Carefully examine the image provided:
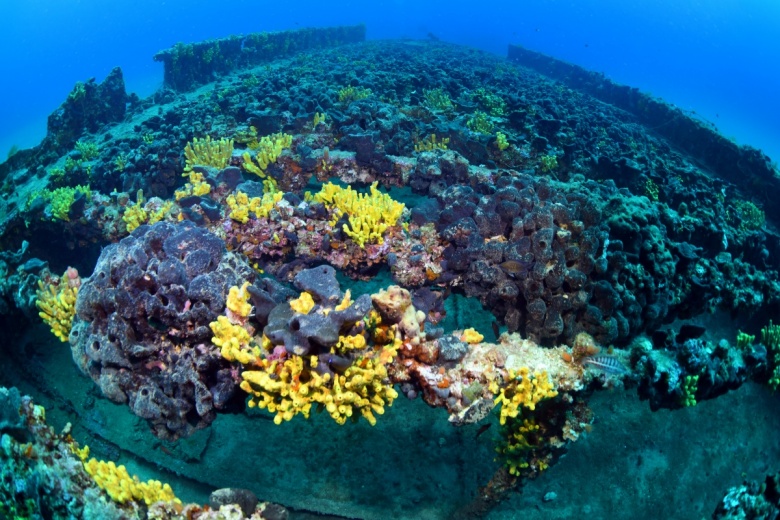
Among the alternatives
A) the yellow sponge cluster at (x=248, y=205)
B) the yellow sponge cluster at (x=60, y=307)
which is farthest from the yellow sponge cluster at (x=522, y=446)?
the yellow sponge cluster at (x=60, y=307)

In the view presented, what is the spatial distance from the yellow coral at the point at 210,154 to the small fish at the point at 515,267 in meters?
6.47

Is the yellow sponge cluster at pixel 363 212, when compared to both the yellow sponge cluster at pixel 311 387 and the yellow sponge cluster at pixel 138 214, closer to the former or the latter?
the yellow sponge cluster at pixel 311 387

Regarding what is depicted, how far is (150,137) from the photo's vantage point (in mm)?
11328

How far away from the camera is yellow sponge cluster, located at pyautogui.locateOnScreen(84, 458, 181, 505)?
3264mm

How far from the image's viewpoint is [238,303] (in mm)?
3832

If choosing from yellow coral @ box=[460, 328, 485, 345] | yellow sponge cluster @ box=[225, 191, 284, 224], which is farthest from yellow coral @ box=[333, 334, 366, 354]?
yellow sponge cluster @ box=[225, 191, 284, 224]

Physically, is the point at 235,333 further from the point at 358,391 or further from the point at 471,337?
the point at 471,337

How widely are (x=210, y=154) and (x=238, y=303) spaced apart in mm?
6038

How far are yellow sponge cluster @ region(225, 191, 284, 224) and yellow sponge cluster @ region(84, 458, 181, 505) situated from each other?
3.68 m

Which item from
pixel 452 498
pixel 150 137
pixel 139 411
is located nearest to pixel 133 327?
pixel 139 411

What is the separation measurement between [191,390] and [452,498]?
310 centimetres

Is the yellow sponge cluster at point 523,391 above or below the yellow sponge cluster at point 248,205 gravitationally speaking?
below

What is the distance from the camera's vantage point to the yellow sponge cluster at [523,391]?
3.94 m

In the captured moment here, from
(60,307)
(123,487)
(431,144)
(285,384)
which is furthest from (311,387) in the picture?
(431,144)
